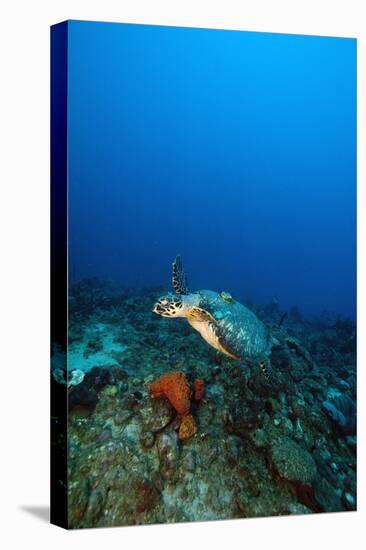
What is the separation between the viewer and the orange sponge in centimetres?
644

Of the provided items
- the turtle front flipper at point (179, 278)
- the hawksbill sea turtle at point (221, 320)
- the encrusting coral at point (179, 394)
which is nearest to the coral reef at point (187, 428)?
the encrusting coral at point (179, 394)

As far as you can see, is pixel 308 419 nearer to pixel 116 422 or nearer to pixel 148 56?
pixel 116 422

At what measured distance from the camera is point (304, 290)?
716 cm

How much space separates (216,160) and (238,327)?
1.31m

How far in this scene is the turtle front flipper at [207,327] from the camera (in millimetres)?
6691

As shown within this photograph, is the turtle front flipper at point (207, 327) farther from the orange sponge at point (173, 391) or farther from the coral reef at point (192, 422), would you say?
the orange sponge at point (173, 391)

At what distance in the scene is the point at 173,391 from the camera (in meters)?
6.47

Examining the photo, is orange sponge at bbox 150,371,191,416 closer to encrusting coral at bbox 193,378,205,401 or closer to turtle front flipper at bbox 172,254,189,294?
encrusting coral at bbox 193,378,205,401

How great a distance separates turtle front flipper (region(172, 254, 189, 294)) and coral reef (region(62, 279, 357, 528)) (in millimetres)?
169

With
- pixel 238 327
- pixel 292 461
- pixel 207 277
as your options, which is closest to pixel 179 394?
pixel 238 327

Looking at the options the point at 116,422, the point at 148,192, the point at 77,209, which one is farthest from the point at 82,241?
the point at 116,422

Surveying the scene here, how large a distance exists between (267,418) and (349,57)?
3026mm

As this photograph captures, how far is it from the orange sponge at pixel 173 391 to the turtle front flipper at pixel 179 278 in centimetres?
63

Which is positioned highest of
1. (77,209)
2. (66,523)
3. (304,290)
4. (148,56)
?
(148,56)
